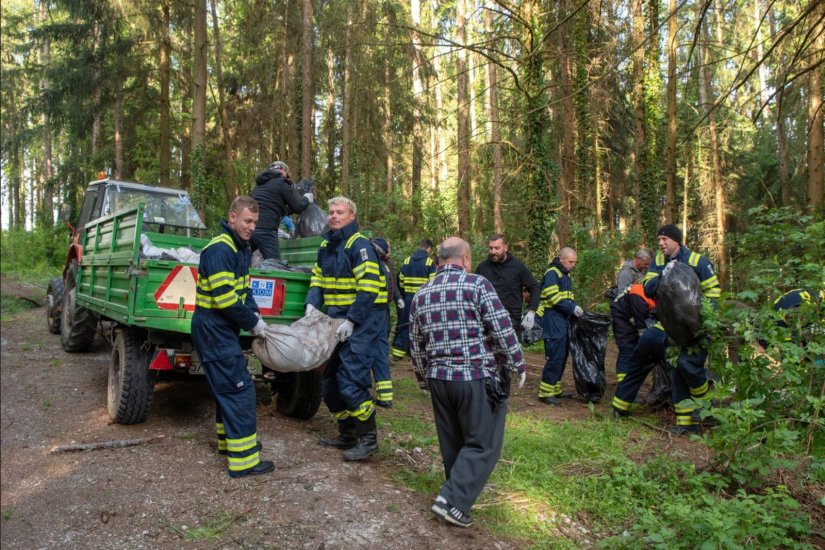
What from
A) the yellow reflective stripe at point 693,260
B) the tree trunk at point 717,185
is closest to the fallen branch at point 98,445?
the yellow reflective stripe at point 693,260

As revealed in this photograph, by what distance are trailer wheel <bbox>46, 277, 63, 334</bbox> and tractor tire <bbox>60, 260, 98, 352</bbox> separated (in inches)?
39.3

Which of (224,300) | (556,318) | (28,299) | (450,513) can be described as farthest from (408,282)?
(28,299)

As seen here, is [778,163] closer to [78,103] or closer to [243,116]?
[243,116]

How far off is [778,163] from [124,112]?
2608cm

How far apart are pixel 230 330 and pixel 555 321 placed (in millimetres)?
4264

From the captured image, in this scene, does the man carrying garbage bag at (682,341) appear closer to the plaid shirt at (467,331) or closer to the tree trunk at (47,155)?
the plaid shirt at (467,331)

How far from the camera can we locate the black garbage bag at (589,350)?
7043 mm

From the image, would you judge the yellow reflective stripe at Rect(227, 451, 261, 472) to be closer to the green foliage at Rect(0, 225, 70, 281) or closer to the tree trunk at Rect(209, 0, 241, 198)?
the tree trunk at Rect(209, 0, 241, 198)

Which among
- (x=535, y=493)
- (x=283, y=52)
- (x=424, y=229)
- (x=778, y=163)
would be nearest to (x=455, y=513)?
(x=535, y=493)

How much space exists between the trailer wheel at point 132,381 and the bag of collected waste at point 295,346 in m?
1.34

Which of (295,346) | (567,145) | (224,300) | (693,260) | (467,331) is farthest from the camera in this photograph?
(567,145)

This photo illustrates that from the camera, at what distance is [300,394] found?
5664mm

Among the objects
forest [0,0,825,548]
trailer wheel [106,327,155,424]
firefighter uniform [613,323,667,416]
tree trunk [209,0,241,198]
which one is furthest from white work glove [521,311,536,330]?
tree trunk [209,0,241,198]

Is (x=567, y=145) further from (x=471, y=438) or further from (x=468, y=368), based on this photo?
(x=471, y=438)
